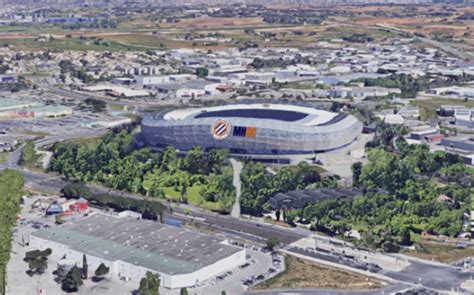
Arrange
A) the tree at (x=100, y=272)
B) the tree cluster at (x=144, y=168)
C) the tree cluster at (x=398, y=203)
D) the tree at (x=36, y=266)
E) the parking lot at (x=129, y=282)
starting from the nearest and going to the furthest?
the parking lot at (x=129, y=282), the tree at (x=100, y=272), the tree at (x=36, y=266), the tree cluster at (x=398, y=203), the tree cluster at (x=144, y=168)

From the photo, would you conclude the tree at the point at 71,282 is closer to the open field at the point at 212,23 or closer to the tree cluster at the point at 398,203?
the tree cluster at the point at 398,203

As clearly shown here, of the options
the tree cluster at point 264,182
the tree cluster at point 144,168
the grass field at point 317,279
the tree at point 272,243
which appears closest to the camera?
the grass field at point 317,279

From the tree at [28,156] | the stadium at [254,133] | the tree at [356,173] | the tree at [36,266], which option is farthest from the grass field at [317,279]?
the tree at [28,156]

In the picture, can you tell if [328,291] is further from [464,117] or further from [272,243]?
[464,117]

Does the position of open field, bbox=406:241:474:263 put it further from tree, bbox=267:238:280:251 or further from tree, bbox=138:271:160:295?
tree, bbox=138:271:160:295

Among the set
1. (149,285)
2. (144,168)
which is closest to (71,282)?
(149,285)
